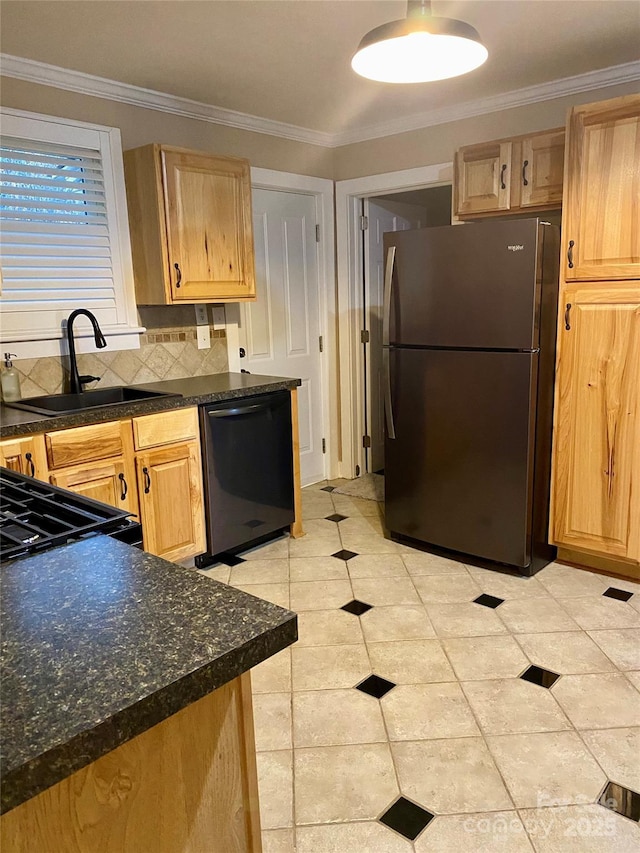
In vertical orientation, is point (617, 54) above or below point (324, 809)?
above

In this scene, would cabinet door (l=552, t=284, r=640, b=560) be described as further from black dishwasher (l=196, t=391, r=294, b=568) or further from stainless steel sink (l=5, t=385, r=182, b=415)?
stainless steel sink (l=5, t=385, r=182, b=415)

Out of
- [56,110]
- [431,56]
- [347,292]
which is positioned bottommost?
[347,292]

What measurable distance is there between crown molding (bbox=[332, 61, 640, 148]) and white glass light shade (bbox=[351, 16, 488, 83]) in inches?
60.9

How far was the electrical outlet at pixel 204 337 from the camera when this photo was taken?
11.8ft

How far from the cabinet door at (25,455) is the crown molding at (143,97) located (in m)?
1.58

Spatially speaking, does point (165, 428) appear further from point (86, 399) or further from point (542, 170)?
point (542, 170)

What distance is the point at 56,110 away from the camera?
2850 millimetres

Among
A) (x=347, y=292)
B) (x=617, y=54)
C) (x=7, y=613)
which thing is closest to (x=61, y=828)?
(x=7, y=613)

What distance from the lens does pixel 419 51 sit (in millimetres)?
1795

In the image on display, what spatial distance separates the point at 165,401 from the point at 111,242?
0.90 m

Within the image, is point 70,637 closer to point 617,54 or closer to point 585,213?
point 585,213

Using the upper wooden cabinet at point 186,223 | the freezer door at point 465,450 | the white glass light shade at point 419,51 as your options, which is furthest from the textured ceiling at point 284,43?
the freezer door at point 465,450

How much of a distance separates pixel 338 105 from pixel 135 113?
1.07 meters

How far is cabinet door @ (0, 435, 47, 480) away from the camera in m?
2.33
